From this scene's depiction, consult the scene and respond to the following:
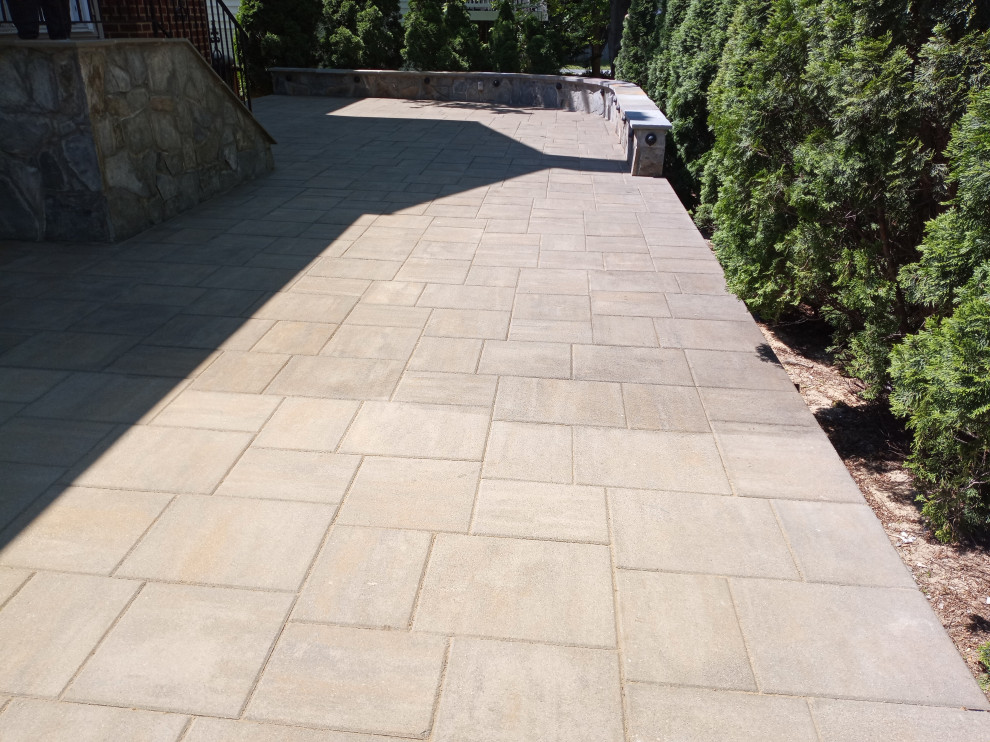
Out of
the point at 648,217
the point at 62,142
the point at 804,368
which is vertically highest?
the point at 62,142

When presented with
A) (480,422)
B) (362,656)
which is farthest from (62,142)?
(362,656)

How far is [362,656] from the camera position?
238 centimetres

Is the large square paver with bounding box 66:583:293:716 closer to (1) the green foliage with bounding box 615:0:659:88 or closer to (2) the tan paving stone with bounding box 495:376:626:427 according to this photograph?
(2) the tan paving stone with bounding box 495:376:626:427

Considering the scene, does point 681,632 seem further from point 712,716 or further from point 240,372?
point 240,372

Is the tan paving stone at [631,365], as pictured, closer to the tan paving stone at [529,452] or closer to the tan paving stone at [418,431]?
the tan paving stone at [529,452]

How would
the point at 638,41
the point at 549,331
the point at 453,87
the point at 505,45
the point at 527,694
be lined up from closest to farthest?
the point at 527,694, the point at 549,331, the point at 638,41, the point at 453,87, the point at 505,45

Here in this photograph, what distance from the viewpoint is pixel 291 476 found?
3.28 m

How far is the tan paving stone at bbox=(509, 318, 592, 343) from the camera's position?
470 centimetres

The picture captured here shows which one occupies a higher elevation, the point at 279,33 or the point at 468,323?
the point at 279,33

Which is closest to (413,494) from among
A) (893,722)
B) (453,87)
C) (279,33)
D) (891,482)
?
(893,722)

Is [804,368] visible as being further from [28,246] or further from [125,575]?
[28,246]

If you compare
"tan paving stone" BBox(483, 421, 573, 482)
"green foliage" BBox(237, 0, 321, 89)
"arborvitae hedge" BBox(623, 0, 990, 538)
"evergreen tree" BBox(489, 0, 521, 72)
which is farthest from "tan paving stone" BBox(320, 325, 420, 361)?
"green foliage" BBox(237, 0, 321, 89)

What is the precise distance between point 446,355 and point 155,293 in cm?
230

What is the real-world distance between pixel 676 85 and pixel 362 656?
31.6 ft
